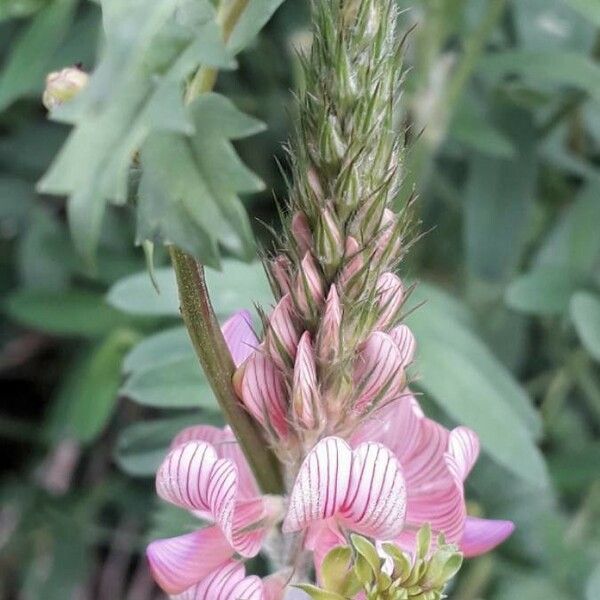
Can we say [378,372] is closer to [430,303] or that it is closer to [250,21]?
[250,21]

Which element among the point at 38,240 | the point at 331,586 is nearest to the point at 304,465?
the point at 331,586

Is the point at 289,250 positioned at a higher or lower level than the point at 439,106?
higher

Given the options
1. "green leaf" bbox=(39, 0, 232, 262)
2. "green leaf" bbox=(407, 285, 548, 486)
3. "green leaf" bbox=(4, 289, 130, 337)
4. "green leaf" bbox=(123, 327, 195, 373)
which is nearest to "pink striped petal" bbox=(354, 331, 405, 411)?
"green leaf" bbox=(39, 0, 232, 262)

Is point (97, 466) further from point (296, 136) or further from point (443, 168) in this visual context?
point (296, 136)

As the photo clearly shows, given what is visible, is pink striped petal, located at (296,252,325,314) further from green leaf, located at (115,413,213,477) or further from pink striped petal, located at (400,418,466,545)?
green leaf, located at (115,413,213,477)

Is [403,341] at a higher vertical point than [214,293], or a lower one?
higher

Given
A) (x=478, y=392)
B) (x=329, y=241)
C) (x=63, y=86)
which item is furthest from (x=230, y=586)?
(x=478, y=392)
